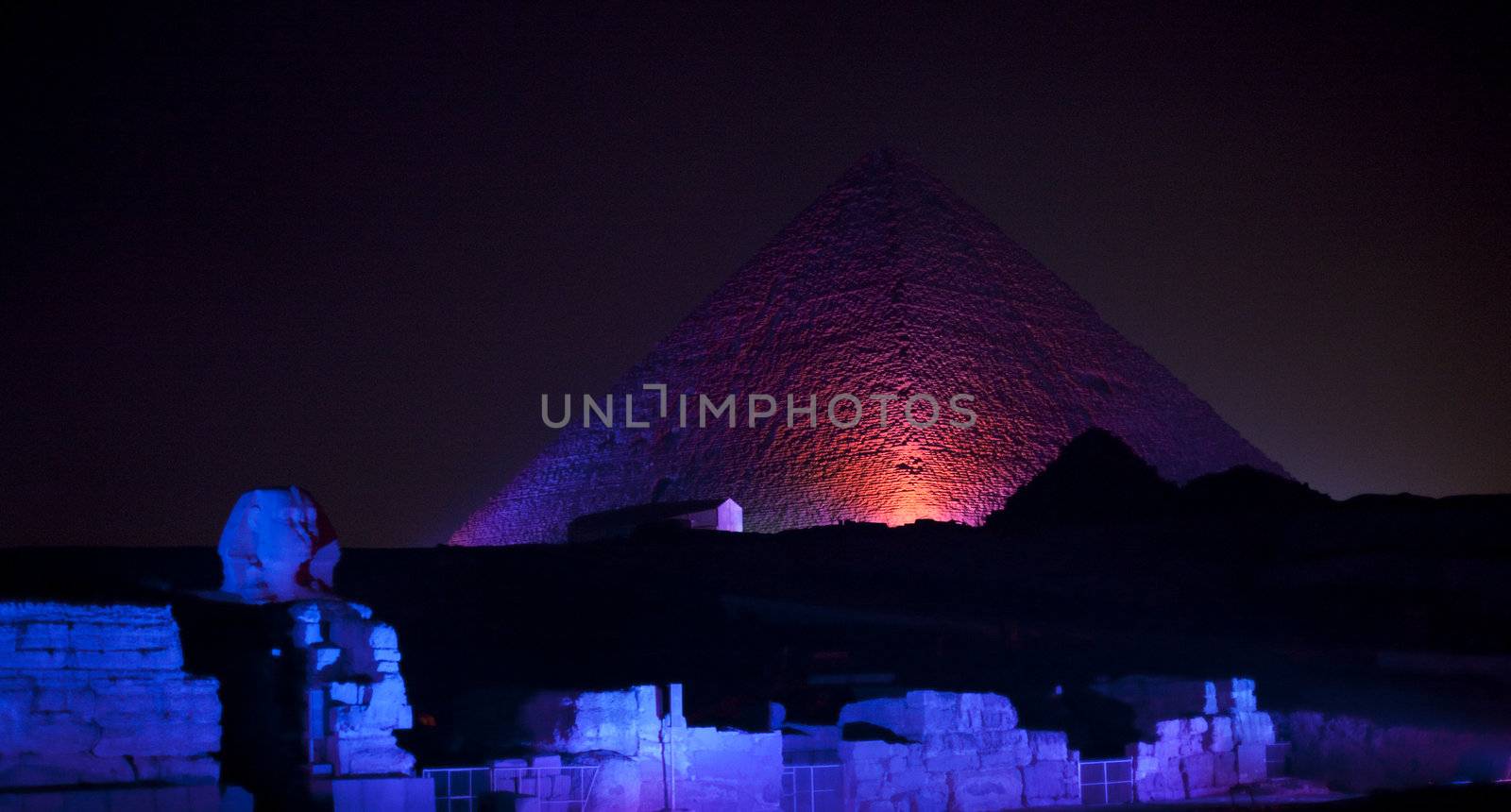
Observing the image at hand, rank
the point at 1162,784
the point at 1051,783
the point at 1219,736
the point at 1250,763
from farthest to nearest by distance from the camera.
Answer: the point at 1250,763 → the point at 1219,736 → the point at 1162,784 → the point at 1051,783

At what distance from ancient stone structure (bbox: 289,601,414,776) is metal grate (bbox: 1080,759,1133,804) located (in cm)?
512

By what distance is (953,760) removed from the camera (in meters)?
11.6

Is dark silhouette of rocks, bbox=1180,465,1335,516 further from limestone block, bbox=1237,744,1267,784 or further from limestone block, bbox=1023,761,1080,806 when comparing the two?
limestone block, bbox=1023,761,1080,806

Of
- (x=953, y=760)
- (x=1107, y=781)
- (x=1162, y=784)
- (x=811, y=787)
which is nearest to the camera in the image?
(x=811, y=787)

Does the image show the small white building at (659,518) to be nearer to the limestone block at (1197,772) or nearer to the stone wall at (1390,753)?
the stone wall at (1390,753)

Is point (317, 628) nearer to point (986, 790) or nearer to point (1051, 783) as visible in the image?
point (986, 790)

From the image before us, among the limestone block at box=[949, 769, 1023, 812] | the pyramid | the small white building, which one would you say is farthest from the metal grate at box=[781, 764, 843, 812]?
the pyramid

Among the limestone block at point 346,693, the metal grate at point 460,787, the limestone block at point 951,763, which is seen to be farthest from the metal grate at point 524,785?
the limestone block at point 951,763

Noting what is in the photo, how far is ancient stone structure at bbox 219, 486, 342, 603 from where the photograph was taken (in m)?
8.90

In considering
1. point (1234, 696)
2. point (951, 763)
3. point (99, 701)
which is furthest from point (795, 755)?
point (99, 701)

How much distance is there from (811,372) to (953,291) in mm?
3562

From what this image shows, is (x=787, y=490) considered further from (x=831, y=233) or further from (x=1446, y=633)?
(x=1446, y=633)

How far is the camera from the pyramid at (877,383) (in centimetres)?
3462

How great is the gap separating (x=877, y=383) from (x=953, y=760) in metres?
24.3
